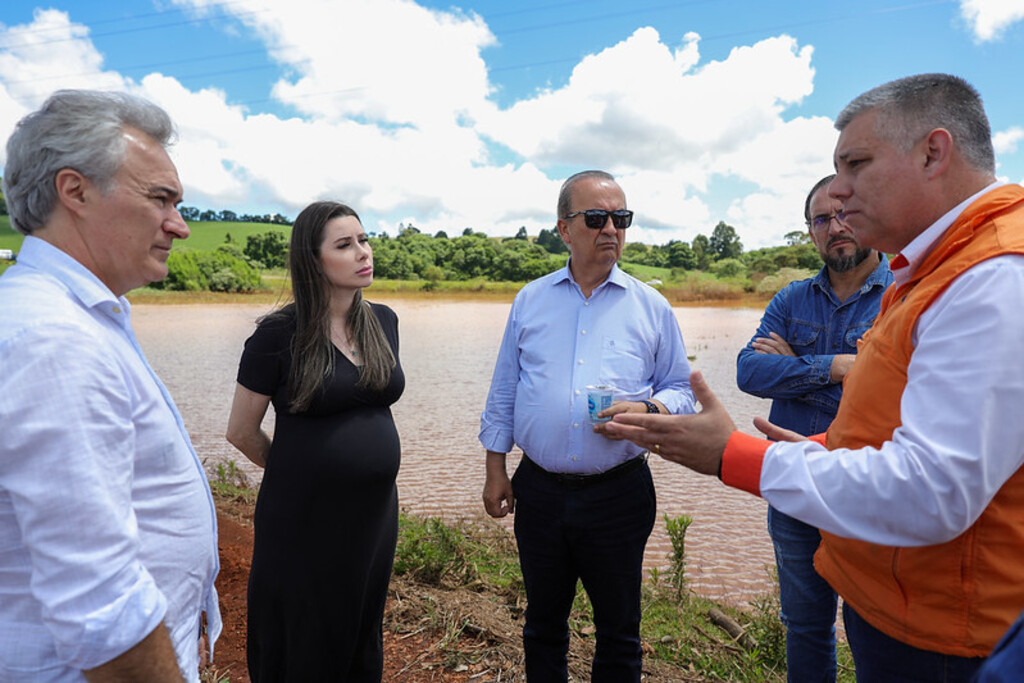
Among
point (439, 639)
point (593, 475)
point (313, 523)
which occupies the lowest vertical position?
point (439, 639)

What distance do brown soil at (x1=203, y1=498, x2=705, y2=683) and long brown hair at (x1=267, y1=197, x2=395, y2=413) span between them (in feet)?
5.17

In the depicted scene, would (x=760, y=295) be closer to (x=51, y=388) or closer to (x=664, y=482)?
(x=664, y=482)

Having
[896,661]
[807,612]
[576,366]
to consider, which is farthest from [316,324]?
[807,612]

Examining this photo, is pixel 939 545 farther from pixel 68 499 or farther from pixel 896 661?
pixel 68 499

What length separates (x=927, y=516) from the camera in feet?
4.25

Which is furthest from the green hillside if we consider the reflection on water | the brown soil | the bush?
the brown soil

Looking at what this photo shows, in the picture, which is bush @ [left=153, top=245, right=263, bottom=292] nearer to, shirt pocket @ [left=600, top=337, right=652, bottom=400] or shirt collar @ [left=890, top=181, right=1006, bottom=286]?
shirt pocket @ [left=600, top=337, right=652, bottom=400]

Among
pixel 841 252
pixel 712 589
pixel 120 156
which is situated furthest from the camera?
pixel 712 589

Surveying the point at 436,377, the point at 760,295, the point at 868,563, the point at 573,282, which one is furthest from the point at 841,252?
the point at 760,295

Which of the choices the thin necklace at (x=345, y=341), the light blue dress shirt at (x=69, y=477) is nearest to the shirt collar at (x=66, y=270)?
the light blue dress shirt at (x=69, y=477)

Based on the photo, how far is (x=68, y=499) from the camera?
43.1 inches

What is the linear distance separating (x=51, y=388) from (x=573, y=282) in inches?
90.6

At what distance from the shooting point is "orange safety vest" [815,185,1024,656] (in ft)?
4.44

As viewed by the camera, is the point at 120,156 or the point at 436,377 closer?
the point at 120,156
